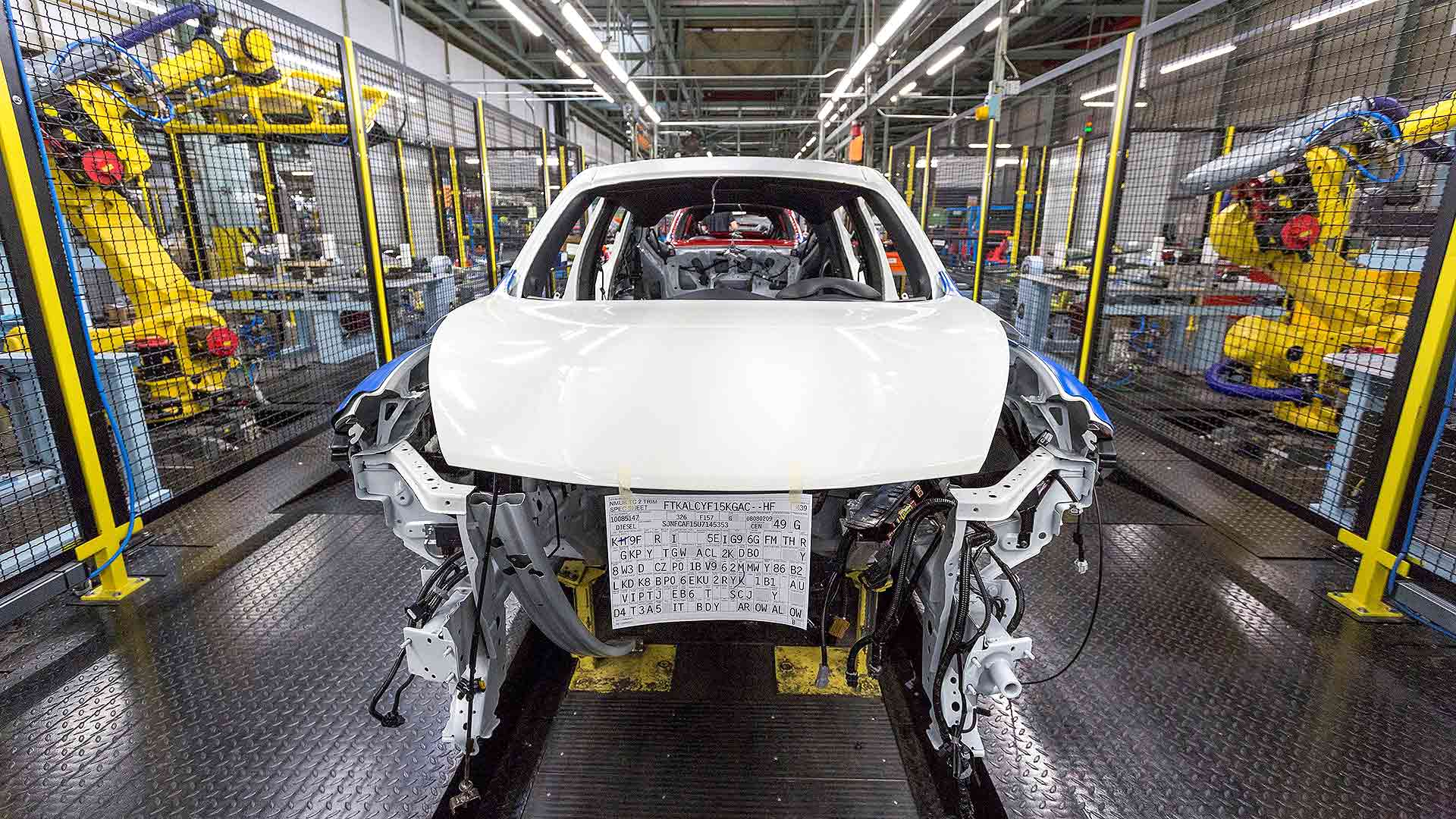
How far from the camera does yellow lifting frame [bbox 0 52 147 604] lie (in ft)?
7.03

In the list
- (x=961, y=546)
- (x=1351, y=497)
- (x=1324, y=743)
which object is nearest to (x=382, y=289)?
(x=961, y=546)

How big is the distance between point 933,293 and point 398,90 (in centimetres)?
532

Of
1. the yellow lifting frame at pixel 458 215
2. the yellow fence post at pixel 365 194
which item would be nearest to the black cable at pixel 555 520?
the yellow fence post at pixel 365 194

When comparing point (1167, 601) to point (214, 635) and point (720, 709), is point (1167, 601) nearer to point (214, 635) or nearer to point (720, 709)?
point (720, 709)

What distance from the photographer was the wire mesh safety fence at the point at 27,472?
7.72 feet

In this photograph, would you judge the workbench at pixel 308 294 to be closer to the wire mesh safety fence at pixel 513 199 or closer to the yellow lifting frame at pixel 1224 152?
the wire mesh safety fence at pixel 513 199

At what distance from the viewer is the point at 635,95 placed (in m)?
10.2

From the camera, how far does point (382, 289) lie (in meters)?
4.18

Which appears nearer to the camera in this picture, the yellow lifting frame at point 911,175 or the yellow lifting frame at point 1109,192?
the yellow lifting frame at point 1109,192

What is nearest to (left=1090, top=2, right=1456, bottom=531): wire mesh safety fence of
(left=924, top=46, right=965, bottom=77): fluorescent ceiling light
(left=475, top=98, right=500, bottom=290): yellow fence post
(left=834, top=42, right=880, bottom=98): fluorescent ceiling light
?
(left=924, top=46, right=965, bottom=77): fluorescent ceiling light

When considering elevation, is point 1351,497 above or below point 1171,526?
above

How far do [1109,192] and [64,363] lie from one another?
526 cm

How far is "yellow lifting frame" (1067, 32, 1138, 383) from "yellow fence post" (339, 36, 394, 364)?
15.1 feet

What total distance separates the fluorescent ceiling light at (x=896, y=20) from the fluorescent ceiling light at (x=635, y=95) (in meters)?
4.40
